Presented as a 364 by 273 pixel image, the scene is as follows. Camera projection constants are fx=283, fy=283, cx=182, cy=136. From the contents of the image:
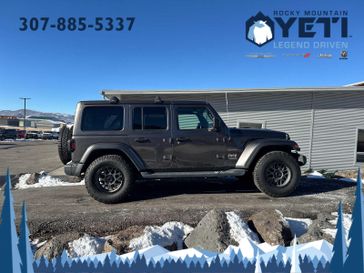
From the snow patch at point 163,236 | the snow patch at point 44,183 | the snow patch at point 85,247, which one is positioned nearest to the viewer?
the snow patch at point 85,247

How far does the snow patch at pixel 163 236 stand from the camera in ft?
11.7

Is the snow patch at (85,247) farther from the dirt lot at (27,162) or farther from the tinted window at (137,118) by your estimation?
the dirt lot at (27,162)

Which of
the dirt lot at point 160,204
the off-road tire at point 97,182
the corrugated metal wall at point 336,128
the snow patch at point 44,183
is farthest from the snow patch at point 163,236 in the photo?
the corrugated metal wall at point 336,128

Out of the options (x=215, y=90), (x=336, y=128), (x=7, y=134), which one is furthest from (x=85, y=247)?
(x=7, y=134)

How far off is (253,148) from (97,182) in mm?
3125

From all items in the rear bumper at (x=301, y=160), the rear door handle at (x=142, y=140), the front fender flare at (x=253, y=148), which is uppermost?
the rear door handle at (x=142, y=140)

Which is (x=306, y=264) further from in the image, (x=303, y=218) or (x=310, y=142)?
(x=310, y=142)

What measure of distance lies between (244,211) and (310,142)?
33.6 feet

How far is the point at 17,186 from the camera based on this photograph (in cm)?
787

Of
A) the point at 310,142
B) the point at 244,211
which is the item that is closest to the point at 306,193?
the point at 244,211

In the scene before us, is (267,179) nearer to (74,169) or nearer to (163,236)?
(163,236)

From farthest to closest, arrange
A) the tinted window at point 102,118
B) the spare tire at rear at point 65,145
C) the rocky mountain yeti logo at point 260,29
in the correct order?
1. the rocky mountain yeti logo at point 260,29
2. the spare tire at rear at point 65,145
3. the tinted window at point 102,118

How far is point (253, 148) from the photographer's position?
5.69m

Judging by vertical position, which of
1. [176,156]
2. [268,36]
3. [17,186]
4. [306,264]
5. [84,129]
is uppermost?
[268,36]
